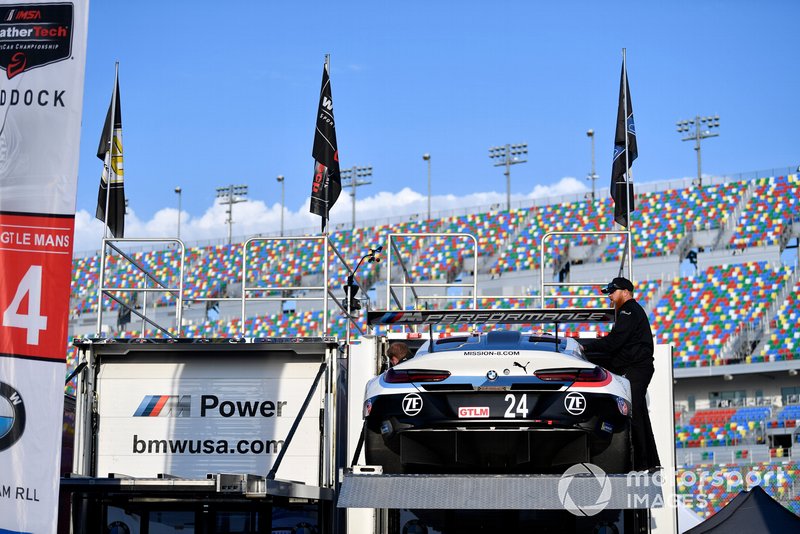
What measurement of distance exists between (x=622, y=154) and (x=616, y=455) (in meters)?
5.85

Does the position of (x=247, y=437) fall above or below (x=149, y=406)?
below

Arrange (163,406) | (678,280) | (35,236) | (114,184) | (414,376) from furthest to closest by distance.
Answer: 1. (678,280)
2. (114,184)
3. (163,406)
4. (414,376)
5. (35,236)

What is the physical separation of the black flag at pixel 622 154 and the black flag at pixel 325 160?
3.05 m

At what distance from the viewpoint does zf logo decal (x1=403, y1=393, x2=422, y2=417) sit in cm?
654

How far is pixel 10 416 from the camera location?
6270 millimetres

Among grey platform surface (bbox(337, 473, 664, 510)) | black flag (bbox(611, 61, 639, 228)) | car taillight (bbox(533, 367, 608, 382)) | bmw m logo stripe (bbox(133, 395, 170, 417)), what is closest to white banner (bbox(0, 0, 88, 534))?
grey platform surface (bbox(337, 473, 664, 510))

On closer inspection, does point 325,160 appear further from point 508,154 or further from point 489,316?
point 508,154

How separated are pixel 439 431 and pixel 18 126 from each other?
3.25m

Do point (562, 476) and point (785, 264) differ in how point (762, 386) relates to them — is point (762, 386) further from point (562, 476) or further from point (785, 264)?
point (562, 476)

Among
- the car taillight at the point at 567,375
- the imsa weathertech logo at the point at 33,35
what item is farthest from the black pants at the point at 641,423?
the imsa weathertech logo at the point at 33,35

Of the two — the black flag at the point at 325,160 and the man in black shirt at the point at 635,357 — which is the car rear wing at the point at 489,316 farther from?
the black flag at the point at 325,160

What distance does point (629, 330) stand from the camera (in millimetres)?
7484

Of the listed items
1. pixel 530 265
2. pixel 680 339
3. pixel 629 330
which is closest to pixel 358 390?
pixel 629 330

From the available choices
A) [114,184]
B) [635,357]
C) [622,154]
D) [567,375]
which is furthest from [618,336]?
[114,184]
